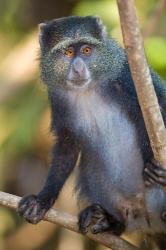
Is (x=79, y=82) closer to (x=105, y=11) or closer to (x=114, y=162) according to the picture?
(x=114, y=162)

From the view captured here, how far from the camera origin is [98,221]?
6609mm

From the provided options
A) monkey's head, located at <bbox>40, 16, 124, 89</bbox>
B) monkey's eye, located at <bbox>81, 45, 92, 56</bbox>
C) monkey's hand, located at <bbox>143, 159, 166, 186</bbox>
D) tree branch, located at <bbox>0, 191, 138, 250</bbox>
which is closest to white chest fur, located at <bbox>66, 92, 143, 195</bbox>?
monkey's head, located at <bbox>40, 16, 124, 89</bbox>

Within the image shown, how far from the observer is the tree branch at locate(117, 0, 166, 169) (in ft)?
15.7

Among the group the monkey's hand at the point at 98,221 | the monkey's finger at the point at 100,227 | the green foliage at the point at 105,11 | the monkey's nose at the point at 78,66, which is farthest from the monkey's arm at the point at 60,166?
the green foliage at the point at 105,11

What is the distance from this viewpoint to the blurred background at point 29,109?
9086mm

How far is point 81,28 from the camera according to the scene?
6.55 meters

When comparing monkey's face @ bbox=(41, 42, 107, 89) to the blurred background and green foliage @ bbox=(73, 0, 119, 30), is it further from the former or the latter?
green foliage @ bbox=(73, 0, 119, 30)

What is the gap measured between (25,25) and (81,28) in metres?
4.98

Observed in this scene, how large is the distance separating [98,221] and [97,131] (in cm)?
77

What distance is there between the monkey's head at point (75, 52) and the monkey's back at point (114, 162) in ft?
0.87

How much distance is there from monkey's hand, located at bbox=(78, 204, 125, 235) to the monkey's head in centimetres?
105

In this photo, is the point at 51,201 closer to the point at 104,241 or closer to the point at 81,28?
the point at 104,241

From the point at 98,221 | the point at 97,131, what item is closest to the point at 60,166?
the point at 97,131

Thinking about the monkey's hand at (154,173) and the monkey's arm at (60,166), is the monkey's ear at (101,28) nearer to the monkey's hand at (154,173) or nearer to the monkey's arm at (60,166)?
the monkey's arm at (60,166)
